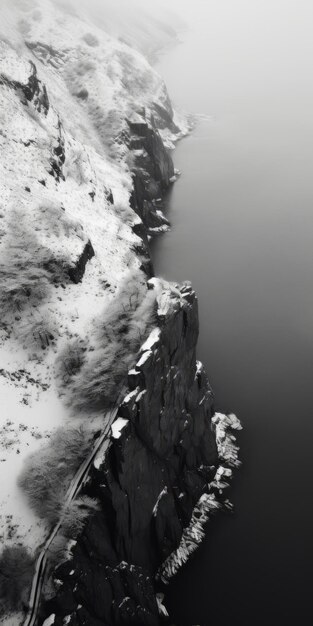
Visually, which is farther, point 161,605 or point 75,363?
point 75,363

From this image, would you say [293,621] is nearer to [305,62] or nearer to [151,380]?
[151,380]

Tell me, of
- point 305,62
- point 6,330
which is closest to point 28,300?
point 6,330

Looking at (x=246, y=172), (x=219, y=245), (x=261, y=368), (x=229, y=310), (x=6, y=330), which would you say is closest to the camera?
(x=6, y=330)

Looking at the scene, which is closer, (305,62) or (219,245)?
(219,245)

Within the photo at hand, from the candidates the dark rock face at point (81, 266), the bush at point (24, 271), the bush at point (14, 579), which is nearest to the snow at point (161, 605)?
the bush at point (14, 579)

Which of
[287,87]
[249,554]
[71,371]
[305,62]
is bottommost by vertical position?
[249,554]

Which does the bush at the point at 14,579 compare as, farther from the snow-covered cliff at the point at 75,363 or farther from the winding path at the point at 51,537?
the winding path at the point at 51,537

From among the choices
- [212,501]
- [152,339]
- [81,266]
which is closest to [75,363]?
[152,339]

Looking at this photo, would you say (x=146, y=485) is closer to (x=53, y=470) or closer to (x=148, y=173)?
(x=53, y=470)
